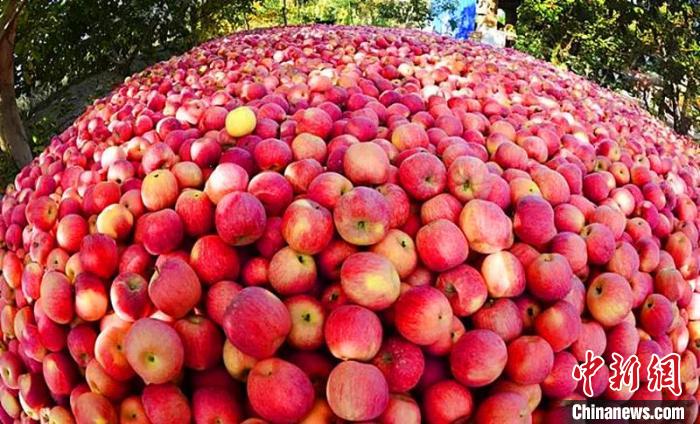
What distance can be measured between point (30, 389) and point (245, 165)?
0.97 m

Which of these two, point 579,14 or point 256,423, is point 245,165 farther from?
point 579,14

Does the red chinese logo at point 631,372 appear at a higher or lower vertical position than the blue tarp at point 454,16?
higher

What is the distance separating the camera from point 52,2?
720 centimetres

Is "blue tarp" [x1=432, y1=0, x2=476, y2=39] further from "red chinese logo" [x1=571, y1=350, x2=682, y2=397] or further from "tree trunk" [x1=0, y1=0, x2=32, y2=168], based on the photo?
"red chinese logo" [x1=571, y1=350, x2=682, y2=397]

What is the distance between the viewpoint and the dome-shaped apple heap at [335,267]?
1436mm

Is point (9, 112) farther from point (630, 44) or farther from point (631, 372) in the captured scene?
point (630, 44)

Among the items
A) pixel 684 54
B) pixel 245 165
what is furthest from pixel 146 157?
pixel 684 54

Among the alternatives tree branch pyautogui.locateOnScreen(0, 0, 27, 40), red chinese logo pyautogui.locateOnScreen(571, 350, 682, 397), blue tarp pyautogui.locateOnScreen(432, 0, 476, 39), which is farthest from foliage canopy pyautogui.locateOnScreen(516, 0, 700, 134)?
red chinese logo pyautogui.locateOnScreen(571, 350, 682, 397)

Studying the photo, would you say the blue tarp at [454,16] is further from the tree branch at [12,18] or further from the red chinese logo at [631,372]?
the red chinese logo at [631,372]

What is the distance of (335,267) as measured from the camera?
1570 mm

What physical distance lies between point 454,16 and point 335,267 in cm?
1548

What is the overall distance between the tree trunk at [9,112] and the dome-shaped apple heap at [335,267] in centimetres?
343

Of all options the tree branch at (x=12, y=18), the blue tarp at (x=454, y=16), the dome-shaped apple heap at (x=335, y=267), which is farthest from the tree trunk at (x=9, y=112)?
the blue tarp at (x=454, y=16)

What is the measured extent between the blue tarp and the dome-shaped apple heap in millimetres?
12048
